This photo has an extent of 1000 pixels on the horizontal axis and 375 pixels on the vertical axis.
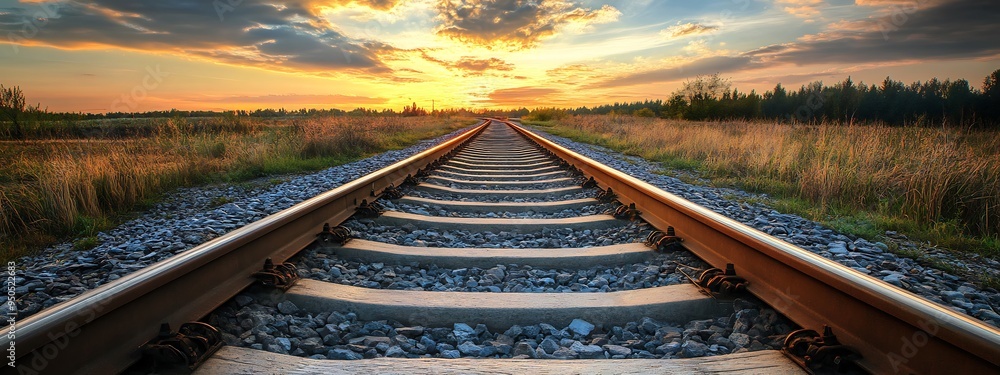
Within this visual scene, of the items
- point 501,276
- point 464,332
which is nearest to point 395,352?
point 464,332

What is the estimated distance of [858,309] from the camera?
1.74 metres

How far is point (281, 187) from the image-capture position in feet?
20.4

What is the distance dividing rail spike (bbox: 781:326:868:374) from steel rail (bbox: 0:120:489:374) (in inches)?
87.8

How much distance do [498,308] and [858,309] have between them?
134 cm

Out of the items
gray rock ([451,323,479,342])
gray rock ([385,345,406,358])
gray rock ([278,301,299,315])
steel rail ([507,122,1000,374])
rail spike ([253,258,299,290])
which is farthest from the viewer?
rail spike ([253,258,299,290])

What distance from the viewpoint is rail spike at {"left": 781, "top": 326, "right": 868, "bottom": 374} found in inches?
65.2

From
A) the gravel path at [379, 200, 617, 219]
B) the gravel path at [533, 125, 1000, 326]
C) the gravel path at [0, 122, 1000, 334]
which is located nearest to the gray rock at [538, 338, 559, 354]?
the gravel path at [0, 122, 1000, 334]

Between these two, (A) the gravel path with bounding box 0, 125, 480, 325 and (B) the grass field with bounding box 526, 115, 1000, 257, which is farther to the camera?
(B) the grass field with bounding box 526, 115, 1000, 257

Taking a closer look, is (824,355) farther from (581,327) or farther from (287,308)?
(287,308)

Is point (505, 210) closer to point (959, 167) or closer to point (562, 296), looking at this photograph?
point (562, 296)

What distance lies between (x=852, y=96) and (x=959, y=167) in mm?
70747

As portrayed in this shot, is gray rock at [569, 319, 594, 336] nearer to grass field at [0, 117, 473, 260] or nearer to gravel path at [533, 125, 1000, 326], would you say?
gravel path at [533, 125, 1000, 326]

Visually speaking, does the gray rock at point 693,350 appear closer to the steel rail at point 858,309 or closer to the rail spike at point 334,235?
the steel rail at point 858,309

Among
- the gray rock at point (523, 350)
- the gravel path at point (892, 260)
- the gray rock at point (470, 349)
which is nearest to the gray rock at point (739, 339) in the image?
the gray rock at point (523, 350)
